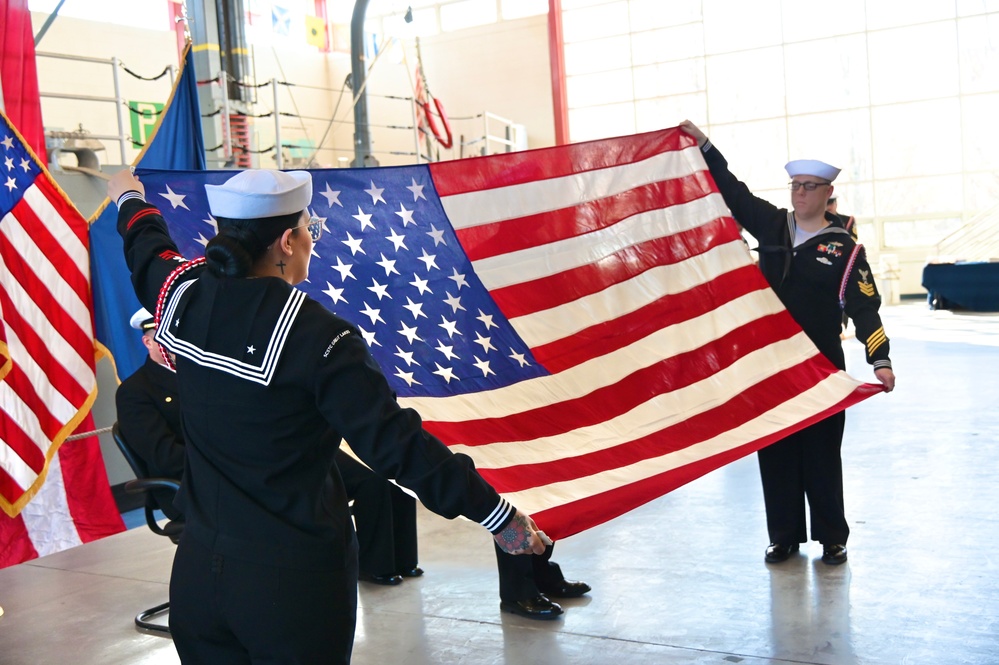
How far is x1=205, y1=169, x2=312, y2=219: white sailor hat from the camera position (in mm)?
1701

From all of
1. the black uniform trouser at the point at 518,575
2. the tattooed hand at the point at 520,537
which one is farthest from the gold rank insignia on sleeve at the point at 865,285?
the tattooed hand at the point at 520,537

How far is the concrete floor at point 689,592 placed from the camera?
10.0 ft

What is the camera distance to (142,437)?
357 centimetres

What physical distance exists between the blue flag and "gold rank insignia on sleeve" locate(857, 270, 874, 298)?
2806 mm

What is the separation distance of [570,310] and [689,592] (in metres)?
1.10

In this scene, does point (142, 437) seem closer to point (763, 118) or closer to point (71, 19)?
point (71, 19)

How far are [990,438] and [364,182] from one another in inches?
159

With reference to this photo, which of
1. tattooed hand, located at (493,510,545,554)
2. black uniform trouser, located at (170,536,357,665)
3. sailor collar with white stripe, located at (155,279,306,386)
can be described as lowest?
black uniform trouser, located at (170,536,357,665)

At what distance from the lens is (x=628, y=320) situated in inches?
144

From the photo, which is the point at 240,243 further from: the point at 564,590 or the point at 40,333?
the point at 40,333

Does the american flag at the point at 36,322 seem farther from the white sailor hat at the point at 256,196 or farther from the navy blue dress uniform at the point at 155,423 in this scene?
the white sailor hat at the point at 256,196

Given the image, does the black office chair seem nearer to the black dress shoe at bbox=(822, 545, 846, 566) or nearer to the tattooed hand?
the tattooed hand

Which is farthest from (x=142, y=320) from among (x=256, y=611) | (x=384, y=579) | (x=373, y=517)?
(x=256, y=611)

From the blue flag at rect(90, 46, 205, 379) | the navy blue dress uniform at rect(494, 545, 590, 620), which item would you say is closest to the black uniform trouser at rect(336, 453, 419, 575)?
the navy blue dress uniform at rect(494, 545, 590, 620)
